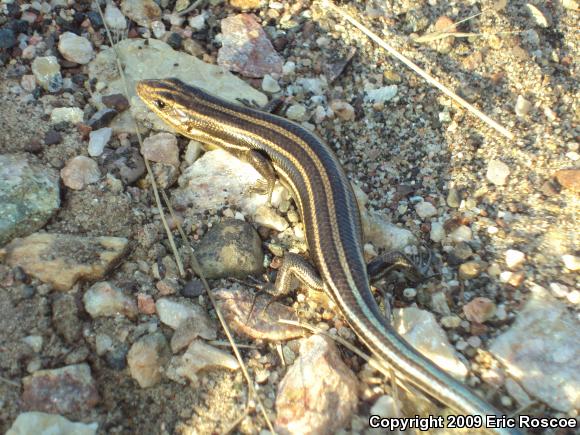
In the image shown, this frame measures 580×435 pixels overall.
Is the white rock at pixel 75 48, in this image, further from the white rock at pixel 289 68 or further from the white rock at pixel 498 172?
the white rock at pixel 498 172

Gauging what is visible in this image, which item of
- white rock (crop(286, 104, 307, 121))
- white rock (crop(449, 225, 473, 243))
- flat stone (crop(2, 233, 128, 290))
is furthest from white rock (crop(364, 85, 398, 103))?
flat stone (crop(2, 233, 128, 290))

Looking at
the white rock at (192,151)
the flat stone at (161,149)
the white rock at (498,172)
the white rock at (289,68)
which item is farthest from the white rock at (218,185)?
the white rock at (498,172)

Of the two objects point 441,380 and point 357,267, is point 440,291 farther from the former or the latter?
point 441,380

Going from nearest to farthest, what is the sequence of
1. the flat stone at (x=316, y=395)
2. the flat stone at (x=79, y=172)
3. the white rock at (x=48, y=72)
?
the flat stone at (x=316, y=395)
the flat stone at (x=79, y=172)
the white rock at (x=48, y=72)

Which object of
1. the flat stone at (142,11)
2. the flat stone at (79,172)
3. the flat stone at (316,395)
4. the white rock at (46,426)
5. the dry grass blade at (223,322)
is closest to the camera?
the white rock at (46,426)

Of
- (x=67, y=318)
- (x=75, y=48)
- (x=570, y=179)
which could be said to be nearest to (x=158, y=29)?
(x=75, y=48)

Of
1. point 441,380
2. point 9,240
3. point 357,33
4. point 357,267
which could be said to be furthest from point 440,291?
point 9,240

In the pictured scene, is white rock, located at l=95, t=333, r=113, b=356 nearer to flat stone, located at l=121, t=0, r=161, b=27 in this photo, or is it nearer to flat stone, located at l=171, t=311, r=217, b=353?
flat stone, located at l=171, t=311, r=217, b=353
